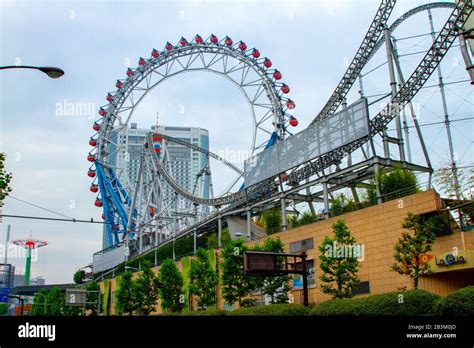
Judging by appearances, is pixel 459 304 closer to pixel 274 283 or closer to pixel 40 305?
pixel 274 283

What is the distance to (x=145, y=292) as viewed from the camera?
4569cm

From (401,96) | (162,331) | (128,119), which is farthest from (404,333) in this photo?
(128,119)

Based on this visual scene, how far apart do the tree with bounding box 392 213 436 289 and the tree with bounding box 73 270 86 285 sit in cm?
6628

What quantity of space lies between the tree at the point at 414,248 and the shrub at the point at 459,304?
5.52 m

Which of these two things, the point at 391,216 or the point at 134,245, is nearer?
the point at 391,216

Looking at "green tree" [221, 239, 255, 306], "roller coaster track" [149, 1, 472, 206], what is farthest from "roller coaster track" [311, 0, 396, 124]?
"green tree" [221, 239, 255, 306]

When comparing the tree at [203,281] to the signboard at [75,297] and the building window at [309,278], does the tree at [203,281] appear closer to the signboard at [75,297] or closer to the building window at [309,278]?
the building window at [309,278]

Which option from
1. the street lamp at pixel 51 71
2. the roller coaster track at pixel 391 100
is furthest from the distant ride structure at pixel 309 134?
the street lamp at pixel 51 71

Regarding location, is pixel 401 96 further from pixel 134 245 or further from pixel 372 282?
pixel 134 245

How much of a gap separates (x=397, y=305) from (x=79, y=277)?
2743 inches

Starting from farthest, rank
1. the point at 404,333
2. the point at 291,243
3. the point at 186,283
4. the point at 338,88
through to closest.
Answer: the point at 186,283 < the point at 338,88 < the point at 291,243 < the point at 404,333

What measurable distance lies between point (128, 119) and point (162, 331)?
51.9 meters

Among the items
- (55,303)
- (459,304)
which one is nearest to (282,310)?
(459,304)

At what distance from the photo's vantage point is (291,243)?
3738 centimetres
